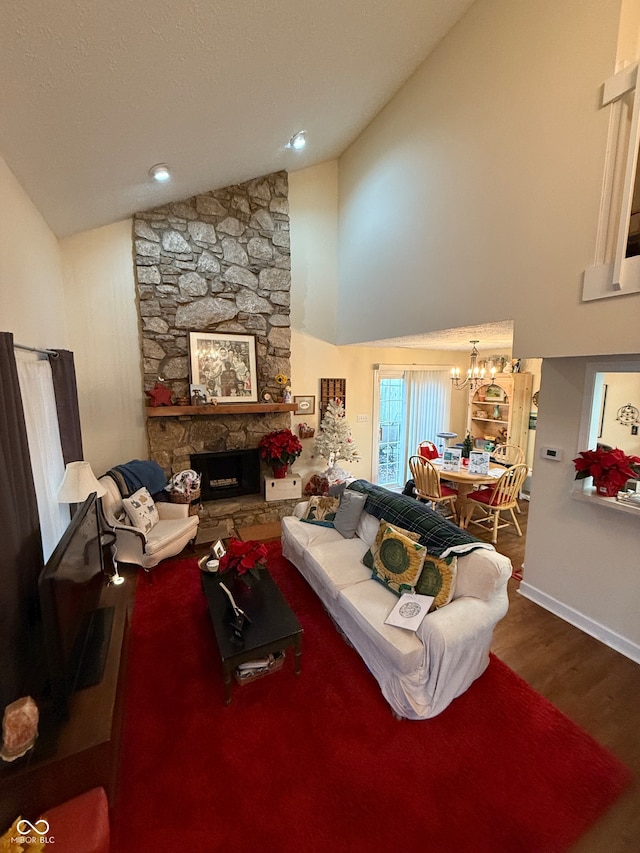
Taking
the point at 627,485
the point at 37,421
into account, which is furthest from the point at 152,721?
the point at 627,485

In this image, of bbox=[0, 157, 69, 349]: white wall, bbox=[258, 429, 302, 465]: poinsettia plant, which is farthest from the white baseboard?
bbox=[0, 157, 69, 349]: white wall

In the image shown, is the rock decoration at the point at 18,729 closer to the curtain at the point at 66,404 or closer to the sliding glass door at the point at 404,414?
the curtain at the point at 66,404

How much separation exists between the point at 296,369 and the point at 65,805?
164 inches

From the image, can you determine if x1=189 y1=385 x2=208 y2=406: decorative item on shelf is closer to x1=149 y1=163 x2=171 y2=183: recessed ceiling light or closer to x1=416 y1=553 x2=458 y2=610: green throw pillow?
x1=149 y1=163 x2=171 y2=183: recessed ceiling light

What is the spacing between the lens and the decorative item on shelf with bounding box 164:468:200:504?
3.81 meters

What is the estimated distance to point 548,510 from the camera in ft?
Result: 9.26

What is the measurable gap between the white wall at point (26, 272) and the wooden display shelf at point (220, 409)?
41.8 inches

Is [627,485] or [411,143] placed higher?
[411,143]

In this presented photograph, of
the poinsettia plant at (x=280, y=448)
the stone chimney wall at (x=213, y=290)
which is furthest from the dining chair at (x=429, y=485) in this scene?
the stone chimney wall at (x=213, y=290)

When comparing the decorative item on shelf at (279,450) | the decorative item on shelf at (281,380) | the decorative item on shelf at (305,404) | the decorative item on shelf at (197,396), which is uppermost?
the decorative item on shelf at (281,380)

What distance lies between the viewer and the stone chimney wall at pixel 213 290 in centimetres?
392

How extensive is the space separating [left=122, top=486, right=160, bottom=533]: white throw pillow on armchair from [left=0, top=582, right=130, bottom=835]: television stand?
5.49ft

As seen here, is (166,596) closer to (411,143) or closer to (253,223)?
(253,223)

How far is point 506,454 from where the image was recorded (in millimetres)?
5074
